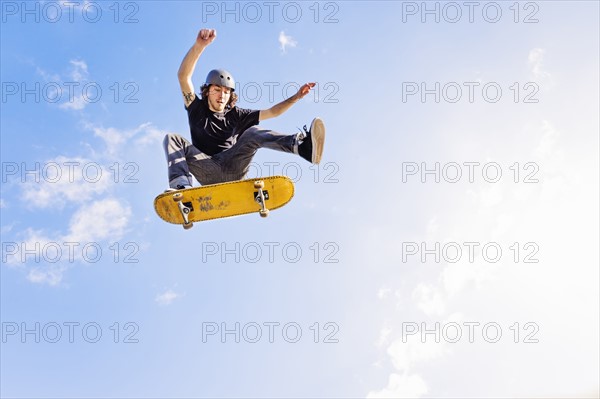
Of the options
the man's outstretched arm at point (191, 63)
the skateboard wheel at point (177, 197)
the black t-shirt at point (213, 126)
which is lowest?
the skateboard wheel at point (177, 197)

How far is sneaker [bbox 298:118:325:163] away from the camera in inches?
352

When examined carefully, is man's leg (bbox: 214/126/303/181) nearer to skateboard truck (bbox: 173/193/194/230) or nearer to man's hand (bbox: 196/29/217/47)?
skateboard truck (bbox: 173/193/194/230)

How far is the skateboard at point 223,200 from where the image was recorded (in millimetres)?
9297

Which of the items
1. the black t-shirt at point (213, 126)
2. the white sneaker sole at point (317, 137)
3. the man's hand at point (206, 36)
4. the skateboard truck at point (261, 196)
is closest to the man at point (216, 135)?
the black t-shirt at point (213, 126)

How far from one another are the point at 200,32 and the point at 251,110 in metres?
1.84

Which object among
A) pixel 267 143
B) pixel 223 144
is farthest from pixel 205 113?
pixel 267 143

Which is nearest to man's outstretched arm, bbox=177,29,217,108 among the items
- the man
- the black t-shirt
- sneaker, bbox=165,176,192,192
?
the man

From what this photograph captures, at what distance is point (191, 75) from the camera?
32.0ft

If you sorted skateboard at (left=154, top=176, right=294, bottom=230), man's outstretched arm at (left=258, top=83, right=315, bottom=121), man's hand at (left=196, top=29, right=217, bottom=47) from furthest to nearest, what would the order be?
man's outstretched arm at (left=258, top=83, right=315, bottom=121) → skateboard at (left=154, top=176, right=294, bottom=230) → man's hand at (left=196, top=29, right=217, bottom=47)

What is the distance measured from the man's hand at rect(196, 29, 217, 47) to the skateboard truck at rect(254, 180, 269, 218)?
2.23 metres

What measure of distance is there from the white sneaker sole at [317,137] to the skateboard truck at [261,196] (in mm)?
956

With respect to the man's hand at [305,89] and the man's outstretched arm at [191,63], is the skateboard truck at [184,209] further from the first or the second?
the man's hand at [305,89]

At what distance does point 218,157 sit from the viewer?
9.84 meters

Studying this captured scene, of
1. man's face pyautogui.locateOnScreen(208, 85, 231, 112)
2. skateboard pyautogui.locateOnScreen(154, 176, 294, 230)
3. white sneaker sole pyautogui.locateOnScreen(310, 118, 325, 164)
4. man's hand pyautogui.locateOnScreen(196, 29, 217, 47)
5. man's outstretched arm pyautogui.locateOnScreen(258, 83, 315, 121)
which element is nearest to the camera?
man's hand pyautogui.locateOnScreen(196, 29, 217, 47)
